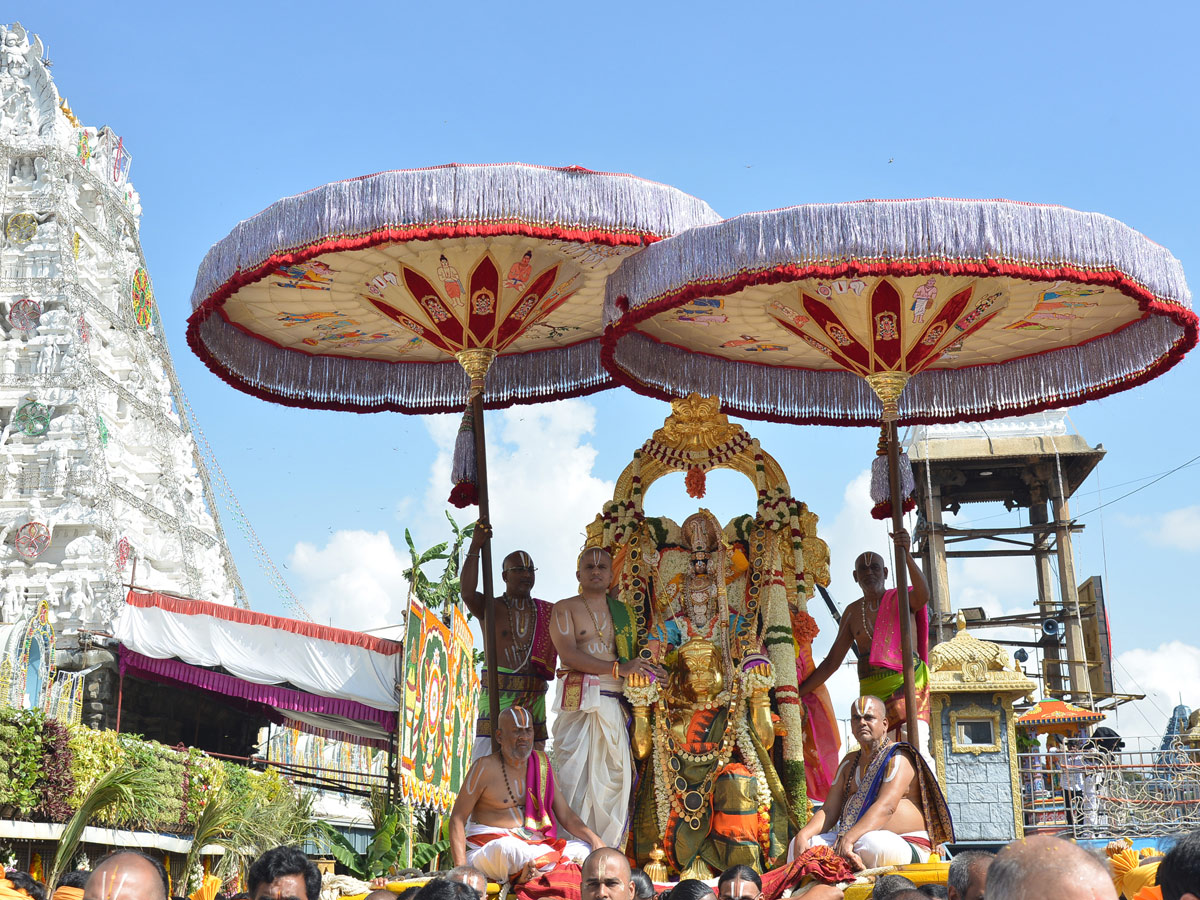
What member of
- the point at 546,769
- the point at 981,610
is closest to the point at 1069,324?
the point at 546,769

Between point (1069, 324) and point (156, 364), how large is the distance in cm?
3234

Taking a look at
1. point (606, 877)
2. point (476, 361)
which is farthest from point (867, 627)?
point (606, 877)

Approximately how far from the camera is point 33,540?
3039 centimetres

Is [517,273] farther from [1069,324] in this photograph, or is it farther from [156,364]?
[156,364]

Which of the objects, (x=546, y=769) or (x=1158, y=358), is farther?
(x=1158, y=358)

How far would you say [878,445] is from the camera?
32.3 feet

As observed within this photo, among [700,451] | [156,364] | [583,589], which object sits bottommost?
[583,589]

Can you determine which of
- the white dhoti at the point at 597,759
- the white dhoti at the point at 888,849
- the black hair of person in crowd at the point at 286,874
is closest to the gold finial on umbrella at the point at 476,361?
the white dhoti at the point at 597,759

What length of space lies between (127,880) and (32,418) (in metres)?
31.1

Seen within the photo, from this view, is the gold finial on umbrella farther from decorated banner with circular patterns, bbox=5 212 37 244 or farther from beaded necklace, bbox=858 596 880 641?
decorated banner with circular patterns, bbox=5 212 37 244

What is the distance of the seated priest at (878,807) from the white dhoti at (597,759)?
144cm

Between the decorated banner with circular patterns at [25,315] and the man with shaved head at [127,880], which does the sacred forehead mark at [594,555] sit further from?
the decorated banner with circular patterns at [25,315]

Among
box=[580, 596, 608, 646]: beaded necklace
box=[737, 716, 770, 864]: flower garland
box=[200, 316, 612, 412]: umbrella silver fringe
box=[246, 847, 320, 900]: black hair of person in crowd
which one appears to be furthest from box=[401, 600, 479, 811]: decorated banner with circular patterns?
box=[246, 847, 320, 900]: black hair of person in crowd

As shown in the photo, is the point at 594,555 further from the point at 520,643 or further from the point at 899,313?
the point at 899,313
